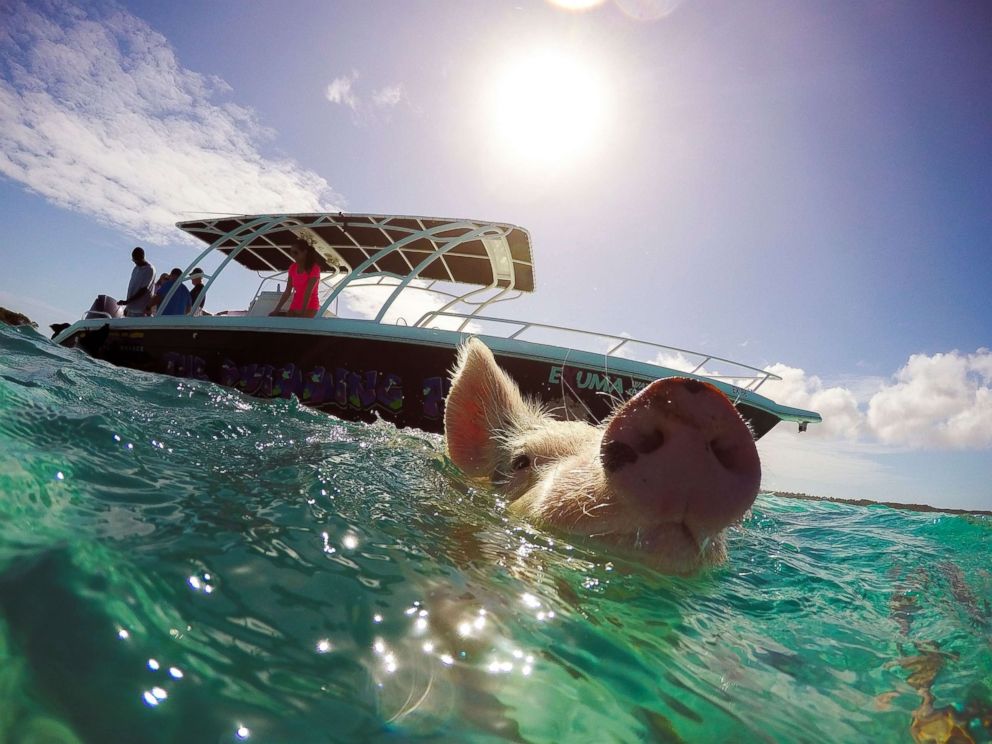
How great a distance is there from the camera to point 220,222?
10.8 metres

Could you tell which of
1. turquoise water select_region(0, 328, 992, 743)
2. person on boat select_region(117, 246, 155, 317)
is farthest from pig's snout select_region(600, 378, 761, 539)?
person on boat select_region(117, 246, 155, 317)

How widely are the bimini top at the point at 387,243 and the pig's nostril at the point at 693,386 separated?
7.11m

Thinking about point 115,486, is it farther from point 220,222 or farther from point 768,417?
point 220,222

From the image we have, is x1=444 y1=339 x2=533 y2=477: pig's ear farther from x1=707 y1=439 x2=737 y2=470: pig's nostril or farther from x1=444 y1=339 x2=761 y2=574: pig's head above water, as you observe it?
x1=707 y1=439 x2=737 y2=470: pig's nostril

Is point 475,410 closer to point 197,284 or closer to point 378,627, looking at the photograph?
point 378,627

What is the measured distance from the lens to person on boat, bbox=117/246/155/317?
10.8 metres

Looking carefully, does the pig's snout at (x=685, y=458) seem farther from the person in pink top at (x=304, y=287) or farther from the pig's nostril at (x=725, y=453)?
the person in pink top at (x=304, y=287)

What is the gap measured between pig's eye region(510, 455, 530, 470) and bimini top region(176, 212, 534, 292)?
19.9 ft

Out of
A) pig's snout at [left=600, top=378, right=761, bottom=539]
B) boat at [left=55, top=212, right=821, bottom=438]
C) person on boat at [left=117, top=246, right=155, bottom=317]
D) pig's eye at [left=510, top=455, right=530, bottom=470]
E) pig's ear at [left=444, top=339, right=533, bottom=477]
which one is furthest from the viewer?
person on boat at [left=117, top=246, right=155, bottom=317]

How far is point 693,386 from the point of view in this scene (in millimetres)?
1583

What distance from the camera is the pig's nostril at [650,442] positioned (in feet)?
5.20

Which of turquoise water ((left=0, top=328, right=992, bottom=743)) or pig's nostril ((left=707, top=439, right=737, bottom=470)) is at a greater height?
pig's nostril ((left=707, top=439, right=737, bottom=470))

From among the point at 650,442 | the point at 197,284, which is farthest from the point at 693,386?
the point at 197,284

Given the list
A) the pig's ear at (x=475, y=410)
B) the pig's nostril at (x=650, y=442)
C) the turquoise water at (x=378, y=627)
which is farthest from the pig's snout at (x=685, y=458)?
the pig's ear at (x=475, y=410)
